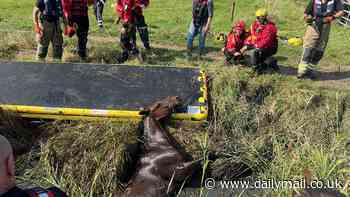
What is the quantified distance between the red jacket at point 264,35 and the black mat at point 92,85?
193 centimetres

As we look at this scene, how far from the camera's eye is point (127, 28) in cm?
695

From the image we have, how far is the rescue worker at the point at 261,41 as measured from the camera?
670 cm

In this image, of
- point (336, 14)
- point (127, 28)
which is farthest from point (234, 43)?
point (127, 28)

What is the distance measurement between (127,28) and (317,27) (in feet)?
10.4

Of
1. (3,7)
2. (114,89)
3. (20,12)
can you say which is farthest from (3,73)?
(3,7)

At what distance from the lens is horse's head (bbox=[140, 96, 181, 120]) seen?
165 inches

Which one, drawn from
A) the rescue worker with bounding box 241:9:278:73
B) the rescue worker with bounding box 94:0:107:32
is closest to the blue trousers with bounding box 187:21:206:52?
the rescue worker with bounding box 241:9:278:73

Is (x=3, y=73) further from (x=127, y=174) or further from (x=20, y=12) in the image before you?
(x=20, y=12)

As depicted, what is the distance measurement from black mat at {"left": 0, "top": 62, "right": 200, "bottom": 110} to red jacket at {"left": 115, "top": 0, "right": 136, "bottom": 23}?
184 centimetres

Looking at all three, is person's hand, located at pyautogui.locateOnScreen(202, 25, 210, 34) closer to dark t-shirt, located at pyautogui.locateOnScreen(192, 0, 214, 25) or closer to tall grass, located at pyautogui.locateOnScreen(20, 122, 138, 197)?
dark t-shirt, located at pyautogui.locateOnScreen(192, 0, 214, 25)

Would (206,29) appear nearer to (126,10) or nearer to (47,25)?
(126,10)

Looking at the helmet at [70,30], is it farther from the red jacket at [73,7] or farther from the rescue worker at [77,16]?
the red jacket at [73,7]

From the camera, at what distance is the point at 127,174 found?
4.07 meters

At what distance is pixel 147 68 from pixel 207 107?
4.08 ft
